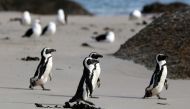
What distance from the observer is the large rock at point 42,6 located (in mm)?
36816

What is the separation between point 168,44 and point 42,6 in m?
24.4

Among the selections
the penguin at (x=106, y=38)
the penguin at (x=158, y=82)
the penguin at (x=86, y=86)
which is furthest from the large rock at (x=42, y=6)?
the penguin at (x=86, y=86)

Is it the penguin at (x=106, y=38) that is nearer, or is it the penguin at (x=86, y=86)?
the penguin at (x=86, y=86)

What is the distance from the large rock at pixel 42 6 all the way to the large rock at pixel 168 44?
21426mm

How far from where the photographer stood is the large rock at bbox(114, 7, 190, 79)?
12.7 metres

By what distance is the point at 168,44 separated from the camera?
541 inches

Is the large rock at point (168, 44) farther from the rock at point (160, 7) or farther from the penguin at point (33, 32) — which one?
the rock at point (160, 7)

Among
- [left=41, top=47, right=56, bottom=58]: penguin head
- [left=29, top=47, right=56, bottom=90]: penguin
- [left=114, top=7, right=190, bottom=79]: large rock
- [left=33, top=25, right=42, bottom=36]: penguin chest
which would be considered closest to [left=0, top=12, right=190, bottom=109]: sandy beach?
[left=29, top=47, right=56, bottom=90]: penguin

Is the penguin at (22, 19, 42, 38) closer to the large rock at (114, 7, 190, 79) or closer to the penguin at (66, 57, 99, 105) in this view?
the large rock at (114, 7, 190, 79)

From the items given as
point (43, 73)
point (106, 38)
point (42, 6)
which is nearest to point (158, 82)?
point (43, 73)

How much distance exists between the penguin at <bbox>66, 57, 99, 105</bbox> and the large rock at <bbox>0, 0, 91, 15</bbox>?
26.3 m

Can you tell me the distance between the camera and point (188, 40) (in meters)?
13.5

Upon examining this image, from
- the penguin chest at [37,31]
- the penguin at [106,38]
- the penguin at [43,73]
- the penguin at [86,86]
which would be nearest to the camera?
the penguin at [86,86]

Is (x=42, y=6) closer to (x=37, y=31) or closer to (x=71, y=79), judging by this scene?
(x=37, y=31)
